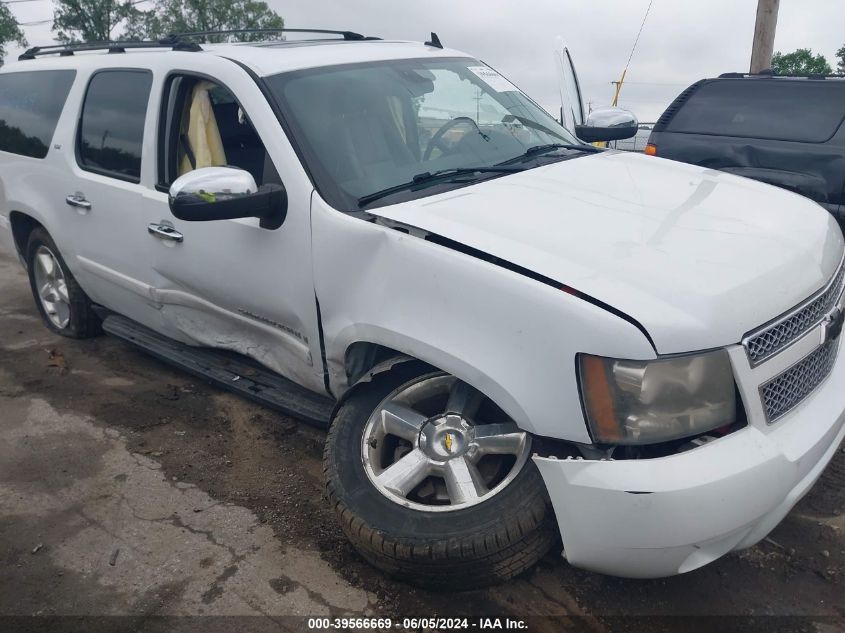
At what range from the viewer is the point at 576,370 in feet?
6.86

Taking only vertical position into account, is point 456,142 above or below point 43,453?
above

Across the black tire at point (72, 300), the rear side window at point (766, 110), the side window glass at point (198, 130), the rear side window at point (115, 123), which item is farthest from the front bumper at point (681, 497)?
the rear side window at point (766, 110)

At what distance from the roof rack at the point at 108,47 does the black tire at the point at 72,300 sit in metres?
1.14

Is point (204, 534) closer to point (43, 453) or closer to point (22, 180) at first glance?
point (43, 453)

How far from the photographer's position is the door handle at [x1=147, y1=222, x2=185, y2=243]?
11.2ft

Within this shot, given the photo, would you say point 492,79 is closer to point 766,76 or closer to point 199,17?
point 766,76

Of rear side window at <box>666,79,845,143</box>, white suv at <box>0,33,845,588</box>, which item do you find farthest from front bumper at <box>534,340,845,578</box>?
rear side window at <box>666,79,845,143</box>

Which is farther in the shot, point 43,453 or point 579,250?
point 43,453

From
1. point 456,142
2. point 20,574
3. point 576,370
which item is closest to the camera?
point 576,370

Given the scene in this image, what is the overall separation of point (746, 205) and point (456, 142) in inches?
46.8

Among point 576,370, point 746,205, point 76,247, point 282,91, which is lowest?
point 76,247

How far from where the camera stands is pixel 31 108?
4641mm

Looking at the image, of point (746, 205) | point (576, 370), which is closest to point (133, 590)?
point (576, 370)

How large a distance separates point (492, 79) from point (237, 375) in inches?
77.0
